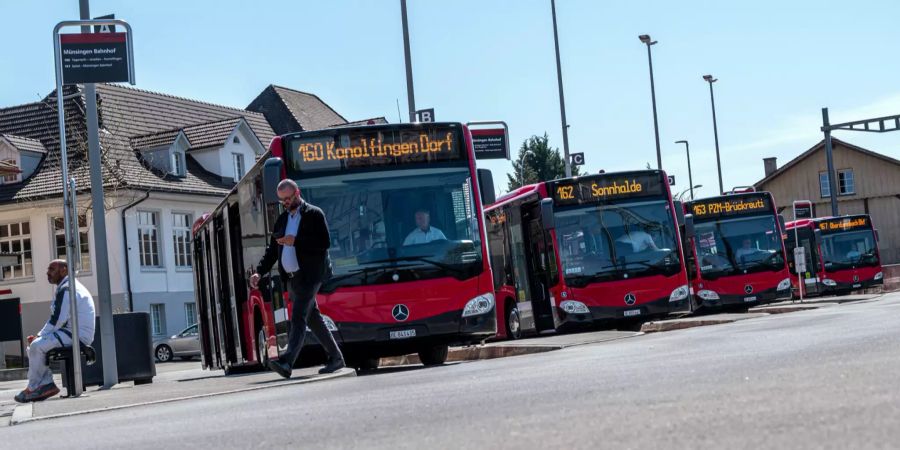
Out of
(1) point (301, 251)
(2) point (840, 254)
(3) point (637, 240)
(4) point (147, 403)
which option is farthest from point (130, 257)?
(4) point (147, 403)

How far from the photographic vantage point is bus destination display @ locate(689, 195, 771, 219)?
32.6 metres

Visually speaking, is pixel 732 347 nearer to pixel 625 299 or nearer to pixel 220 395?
pixel 220 395

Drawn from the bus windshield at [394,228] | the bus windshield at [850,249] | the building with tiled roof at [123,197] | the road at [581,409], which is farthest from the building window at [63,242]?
the road at [581,409]

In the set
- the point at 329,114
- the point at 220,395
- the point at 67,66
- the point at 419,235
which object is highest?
the point at 329,114

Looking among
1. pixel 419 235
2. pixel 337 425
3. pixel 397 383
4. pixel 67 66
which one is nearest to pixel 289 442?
pixel 337 425

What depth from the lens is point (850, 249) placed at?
151ft

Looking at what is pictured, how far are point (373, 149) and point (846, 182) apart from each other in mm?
69353

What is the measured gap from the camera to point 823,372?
7969 millimetres

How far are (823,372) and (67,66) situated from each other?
12413 mm

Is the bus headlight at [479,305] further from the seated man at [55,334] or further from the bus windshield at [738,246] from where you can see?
the bus windshield at [738,246]

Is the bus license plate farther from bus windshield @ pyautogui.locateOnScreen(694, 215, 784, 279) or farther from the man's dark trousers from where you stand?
bus windshield @ pyautogui.locateOnScreen(694, 215, 784, 279)

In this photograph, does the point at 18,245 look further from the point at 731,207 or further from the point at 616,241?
the point at 616,241

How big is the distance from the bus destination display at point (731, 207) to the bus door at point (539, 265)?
8356 mm

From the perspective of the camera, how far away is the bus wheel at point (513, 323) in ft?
84.4
